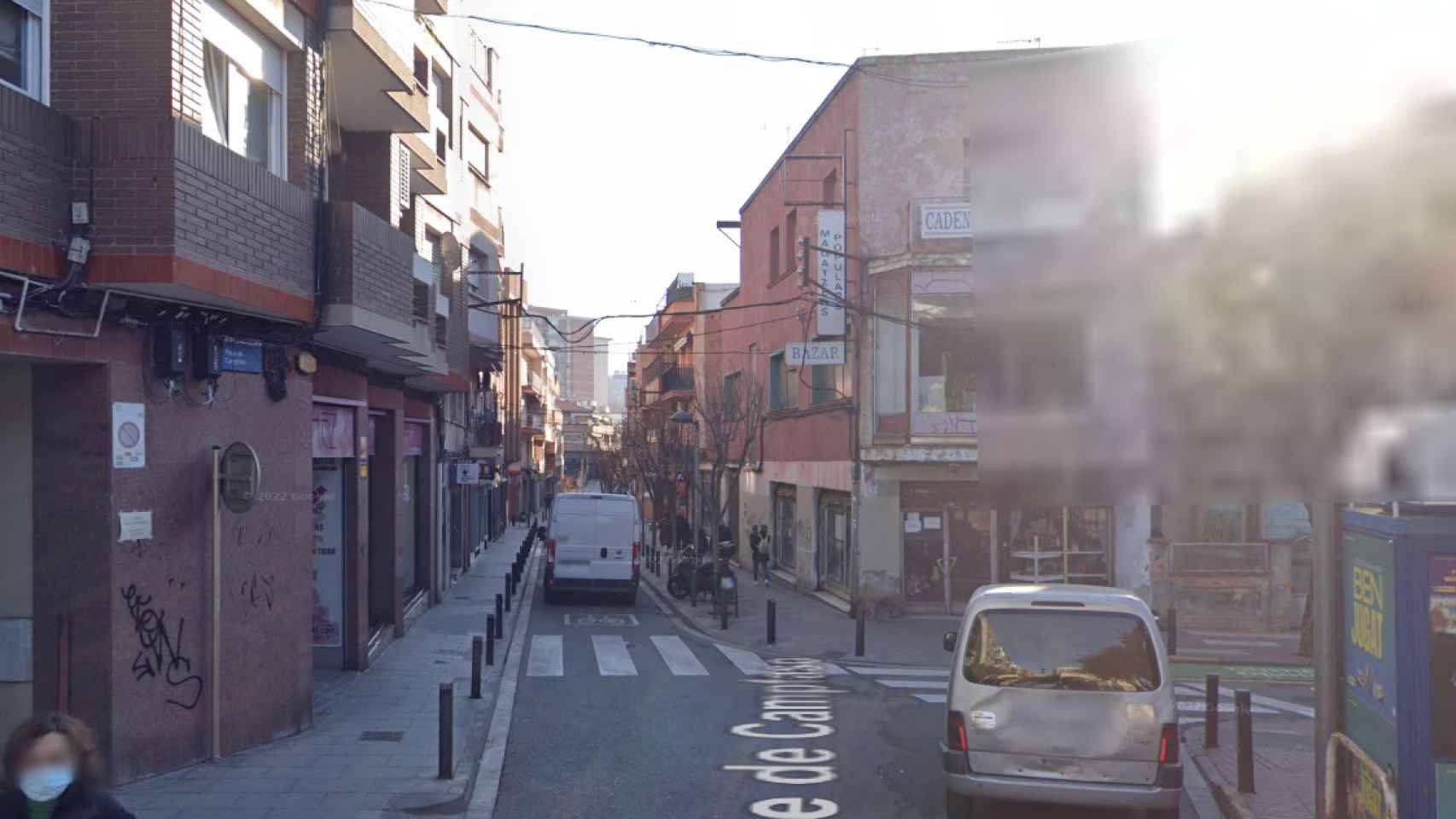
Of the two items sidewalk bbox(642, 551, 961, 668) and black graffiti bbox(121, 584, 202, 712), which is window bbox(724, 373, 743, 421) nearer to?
sidewalk bbox(642, 551, 961, 668)

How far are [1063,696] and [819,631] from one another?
13.5 m

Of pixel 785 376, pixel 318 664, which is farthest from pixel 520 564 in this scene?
pixel 318 664

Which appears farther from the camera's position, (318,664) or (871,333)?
(871,333)

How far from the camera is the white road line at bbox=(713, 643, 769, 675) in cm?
1736

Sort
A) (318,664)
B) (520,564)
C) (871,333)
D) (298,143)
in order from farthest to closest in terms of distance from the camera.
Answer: (520,564), (871,333), (318,664), (298,143)

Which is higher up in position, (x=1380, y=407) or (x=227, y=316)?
(x=227, y=316)

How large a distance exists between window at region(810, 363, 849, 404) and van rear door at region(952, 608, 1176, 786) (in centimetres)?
1581

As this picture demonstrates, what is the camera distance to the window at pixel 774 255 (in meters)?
31.9

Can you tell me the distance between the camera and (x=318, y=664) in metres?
16.2

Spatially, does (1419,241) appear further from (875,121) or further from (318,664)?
A: (875,121)

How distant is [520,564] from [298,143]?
19386mm

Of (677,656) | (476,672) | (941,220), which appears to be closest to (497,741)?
(476,672)

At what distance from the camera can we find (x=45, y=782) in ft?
14.7

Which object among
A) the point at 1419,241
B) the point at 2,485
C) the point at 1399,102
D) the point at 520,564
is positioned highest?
the point at 1399,102
